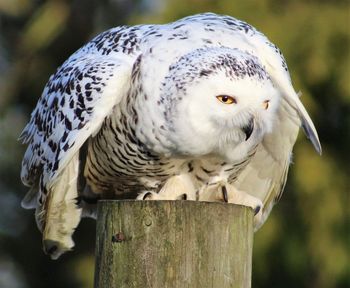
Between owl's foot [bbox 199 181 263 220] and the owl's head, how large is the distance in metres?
0.37

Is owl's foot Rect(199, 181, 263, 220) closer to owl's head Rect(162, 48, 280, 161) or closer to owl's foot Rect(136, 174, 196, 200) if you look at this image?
owl's foot Rect(136, 174, 196, 200)

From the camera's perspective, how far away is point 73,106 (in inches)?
179

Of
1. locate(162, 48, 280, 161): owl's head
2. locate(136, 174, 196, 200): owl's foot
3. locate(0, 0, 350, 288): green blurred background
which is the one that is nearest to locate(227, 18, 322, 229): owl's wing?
locate(162, 48, 280, 161): owl's head

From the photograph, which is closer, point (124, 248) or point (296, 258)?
point (124, 248)

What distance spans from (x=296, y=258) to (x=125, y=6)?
12.7ft

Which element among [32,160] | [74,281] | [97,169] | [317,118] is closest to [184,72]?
[97,169]

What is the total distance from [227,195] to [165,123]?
1.84 feet

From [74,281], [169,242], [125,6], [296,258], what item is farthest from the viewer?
[125,6]

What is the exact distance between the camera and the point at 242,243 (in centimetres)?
334

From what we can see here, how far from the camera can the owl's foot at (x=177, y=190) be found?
4.57 meters

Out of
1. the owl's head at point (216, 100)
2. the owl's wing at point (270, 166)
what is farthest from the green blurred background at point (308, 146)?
the owl's head at point (216, 100)

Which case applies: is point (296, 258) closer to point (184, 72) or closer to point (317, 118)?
point (317, 118)

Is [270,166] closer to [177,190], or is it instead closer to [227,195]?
[227,195]

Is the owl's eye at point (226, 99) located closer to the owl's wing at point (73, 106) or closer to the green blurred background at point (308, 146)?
the owl's wing at point (73, 106)
